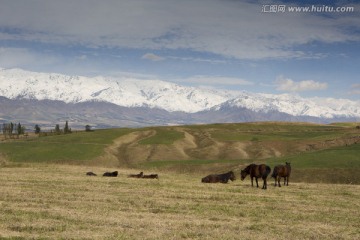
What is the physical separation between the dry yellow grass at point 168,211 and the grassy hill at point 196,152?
95.9ft

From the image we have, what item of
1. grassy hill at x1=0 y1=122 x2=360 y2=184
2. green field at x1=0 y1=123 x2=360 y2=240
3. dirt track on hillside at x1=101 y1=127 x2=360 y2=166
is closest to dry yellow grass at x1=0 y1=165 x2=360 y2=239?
green field at x1=0 y1=123 x2=360 y2=240

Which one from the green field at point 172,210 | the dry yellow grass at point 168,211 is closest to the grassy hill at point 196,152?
the green field at point 172,210

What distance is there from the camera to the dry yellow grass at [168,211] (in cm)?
1969

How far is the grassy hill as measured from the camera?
66.1 metres

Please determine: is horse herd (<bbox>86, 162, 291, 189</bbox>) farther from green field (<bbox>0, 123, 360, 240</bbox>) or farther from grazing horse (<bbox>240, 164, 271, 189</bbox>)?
green field (<bbox>0, 123, 360, 240</bbox>)

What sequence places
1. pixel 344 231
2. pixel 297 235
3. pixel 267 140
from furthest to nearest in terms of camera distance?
1. pixel 267 140
2. pixel 344 231
3. pixel 297 235

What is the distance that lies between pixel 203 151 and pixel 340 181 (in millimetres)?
59254

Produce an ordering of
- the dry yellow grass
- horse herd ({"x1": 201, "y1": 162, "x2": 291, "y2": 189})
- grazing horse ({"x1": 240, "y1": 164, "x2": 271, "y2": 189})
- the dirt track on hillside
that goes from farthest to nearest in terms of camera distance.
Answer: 1. the dirt track on hillside
2. horse herd ({"x1": 201, "y1": 162, "x2": 291, "y2": 189})
3. grazing horse ({"x1": 240, "y1": 164, "x2": 271, "y2": 189})
4. the dry yellow grass

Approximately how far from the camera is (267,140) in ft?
413

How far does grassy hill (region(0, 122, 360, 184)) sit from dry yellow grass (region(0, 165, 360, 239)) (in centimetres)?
2922

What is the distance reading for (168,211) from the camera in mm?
25656

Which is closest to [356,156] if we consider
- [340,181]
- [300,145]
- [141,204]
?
[340,181]

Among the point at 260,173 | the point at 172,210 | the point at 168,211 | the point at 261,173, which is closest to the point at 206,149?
the point at 260,173

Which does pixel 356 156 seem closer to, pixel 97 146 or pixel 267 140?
pixel 267 140
